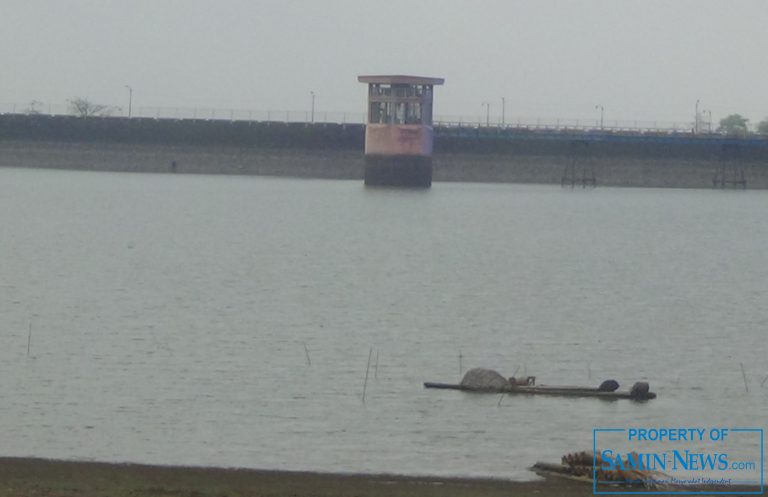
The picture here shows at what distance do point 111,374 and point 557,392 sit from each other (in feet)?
25.7

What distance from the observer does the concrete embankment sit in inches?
5738

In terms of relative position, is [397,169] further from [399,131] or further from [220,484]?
[220,484]

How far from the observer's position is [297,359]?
3075 cm

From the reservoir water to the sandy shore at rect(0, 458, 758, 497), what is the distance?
35.1 inches

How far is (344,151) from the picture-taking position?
151 m

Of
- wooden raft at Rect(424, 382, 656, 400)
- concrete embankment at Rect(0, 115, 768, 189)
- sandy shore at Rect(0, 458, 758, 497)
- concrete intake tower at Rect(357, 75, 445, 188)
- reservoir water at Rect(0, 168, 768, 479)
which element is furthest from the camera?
concrete embankment at Rect(0, 115, 768, 189)

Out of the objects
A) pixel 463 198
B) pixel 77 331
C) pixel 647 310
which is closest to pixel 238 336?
pixel 77 331

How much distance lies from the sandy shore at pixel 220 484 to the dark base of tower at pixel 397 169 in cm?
10927

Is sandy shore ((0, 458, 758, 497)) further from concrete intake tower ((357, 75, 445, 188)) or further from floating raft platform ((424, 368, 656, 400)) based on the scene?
concrete intake tower ((357, 75, 445, 188))

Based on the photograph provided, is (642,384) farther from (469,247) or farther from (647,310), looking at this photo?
(469,247)

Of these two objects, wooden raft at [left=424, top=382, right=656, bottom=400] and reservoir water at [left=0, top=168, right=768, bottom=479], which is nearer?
reservoir water at [left=0, top=168, right=768, bottom=479]

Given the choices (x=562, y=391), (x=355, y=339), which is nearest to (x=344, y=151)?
(x=355, y=339)

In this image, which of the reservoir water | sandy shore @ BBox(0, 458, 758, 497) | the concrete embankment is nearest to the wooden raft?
the reservoir water

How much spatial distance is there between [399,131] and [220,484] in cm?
11123
